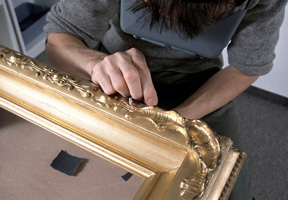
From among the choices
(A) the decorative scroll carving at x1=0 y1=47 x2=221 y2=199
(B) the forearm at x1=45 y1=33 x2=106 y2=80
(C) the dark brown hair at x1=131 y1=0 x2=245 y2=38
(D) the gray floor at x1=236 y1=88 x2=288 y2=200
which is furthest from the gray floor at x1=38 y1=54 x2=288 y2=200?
(C) the dark brown hair at x1=131 y1=0 x2=245 y2=38

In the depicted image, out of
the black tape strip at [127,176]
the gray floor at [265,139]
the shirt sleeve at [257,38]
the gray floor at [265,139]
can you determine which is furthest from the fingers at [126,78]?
the gray floor at [265,139]

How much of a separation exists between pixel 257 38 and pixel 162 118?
0.29 meters

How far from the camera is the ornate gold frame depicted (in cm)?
39

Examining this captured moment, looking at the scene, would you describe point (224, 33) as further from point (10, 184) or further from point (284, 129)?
point (284, 129)

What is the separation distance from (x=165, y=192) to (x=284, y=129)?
102cm

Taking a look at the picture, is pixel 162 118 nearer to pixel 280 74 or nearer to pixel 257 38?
pixel 257 38

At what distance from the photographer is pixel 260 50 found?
0.60 m

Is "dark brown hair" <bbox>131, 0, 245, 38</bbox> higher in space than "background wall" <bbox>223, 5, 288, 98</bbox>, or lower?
higher

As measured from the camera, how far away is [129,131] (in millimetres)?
436

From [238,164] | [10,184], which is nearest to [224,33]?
[238,164]

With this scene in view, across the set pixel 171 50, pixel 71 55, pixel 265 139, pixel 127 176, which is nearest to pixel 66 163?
pixel 127 176

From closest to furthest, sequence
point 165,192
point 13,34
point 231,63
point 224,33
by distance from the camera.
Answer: point 165,192 < point 224,33 < point 231,63 < point 13,34

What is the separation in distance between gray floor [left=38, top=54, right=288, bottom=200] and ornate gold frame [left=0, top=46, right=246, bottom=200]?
565 millimetres

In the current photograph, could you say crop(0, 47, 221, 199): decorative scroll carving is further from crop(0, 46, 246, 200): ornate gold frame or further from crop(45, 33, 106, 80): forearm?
crop(45, 33, 106, 80): forearm
